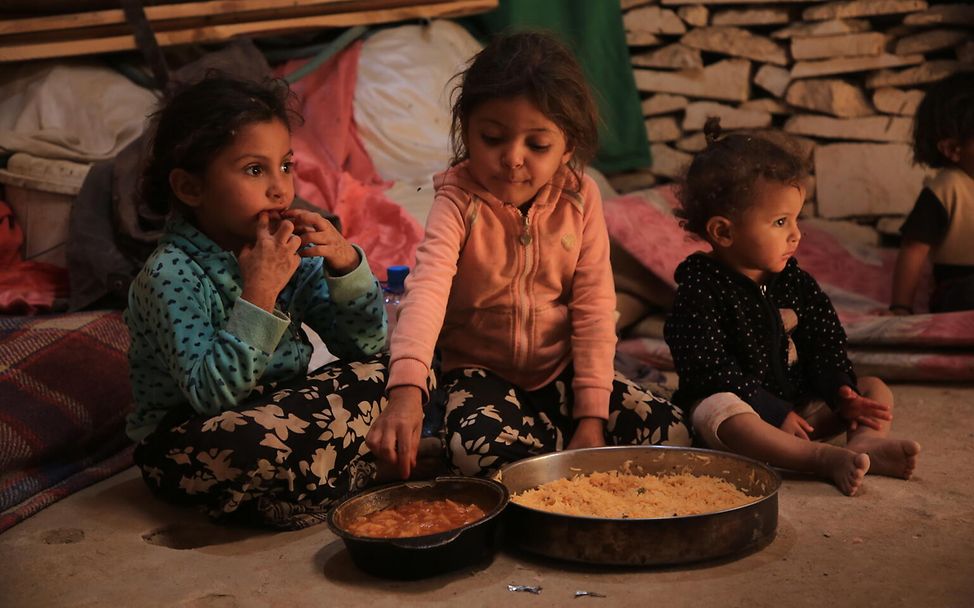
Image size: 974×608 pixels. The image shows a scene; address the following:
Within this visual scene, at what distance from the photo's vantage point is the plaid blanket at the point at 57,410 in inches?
94.4

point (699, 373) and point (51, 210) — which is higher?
point (51, 210)

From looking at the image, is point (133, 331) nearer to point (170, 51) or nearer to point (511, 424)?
point (511, 424)

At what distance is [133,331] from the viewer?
226 centimetres

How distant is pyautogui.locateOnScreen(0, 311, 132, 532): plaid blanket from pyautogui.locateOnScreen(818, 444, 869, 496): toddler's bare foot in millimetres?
1643

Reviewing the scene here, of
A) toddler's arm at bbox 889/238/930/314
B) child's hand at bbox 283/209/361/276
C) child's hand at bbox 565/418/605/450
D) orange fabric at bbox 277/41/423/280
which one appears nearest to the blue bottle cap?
orange fabric at bbox 277/41/423/280

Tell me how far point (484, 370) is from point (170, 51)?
2658 mm

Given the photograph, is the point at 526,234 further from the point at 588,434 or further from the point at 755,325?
the point at 755,325

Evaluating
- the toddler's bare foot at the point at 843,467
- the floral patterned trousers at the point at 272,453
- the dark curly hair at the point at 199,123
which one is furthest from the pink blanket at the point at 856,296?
the dark curly hair at the point at 199,123

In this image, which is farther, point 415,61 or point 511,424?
point 415,61

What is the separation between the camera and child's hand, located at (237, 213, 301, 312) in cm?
209

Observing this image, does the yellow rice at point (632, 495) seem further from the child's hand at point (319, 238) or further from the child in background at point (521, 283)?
the child's hand at point (319, 238)

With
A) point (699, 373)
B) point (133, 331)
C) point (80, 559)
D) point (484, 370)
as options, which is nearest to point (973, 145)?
point (699, 373)

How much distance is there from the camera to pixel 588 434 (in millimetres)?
2307

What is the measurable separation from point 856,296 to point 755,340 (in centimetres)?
152
